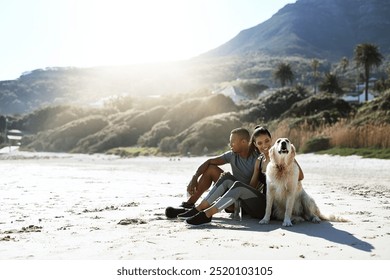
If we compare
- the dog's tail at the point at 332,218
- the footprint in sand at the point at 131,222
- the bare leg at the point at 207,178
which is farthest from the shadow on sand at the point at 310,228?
the footprint in sand at the point at 131,222

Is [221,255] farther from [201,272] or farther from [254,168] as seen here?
Result: [254,168]

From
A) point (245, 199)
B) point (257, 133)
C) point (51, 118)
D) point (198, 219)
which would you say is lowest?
point (198, 219)

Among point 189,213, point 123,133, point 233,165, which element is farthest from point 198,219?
point 123,133

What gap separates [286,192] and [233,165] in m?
1.17

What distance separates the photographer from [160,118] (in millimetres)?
53562

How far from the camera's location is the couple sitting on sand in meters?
6.57

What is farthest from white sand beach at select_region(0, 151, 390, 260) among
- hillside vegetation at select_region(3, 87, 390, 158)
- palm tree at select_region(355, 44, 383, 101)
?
palm tree at select_region(355, 44, 383, 101)

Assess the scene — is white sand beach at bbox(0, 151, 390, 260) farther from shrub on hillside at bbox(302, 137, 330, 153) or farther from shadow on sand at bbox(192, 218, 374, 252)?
shrub on hillside at bbox(302, 137, 330, 153)

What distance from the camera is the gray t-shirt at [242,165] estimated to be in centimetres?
717

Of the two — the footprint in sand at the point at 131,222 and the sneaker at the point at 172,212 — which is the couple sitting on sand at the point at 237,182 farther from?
the footprint in sand at the point at 131,222

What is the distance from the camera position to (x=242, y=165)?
23.6 feet

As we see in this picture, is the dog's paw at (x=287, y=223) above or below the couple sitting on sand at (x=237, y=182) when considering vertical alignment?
below

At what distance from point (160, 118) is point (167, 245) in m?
48.8

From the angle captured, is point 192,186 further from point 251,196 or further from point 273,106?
point 273,106
